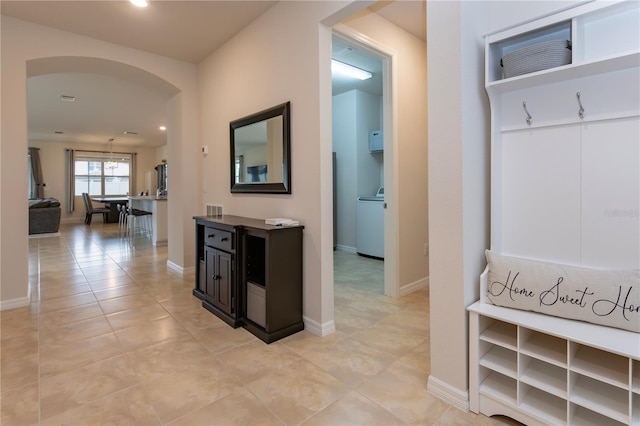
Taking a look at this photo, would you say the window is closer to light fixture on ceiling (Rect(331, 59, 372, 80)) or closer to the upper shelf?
light fixture on ceiling (Rect(331, 59, 372, 80))

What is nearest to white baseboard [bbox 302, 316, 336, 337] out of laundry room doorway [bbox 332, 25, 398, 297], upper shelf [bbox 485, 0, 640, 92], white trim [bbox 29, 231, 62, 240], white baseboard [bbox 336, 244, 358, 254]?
laundry room doorway [bbox 332, 25, 398, 297]

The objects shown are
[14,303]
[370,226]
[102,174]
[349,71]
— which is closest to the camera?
[14,303]

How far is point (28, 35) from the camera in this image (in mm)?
3045

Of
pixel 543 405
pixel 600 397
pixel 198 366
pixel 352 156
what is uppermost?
pixel 352 156

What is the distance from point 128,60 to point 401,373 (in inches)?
161

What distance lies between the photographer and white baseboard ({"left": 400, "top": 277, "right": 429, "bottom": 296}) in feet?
10.9

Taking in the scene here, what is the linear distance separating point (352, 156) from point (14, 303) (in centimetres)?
470

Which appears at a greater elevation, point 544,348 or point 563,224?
point 563,224

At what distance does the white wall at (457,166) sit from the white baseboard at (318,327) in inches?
35.8

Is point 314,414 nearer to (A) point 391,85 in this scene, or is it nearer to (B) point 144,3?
(A) point 391,85

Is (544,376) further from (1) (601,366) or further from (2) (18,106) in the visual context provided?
Result: (2) (18,106)

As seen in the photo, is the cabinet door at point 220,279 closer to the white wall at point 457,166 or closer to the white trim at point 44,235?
the white wall at point 457,166

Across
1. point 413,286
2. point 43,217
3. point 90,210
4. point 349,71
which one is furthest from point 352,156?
point 90,210

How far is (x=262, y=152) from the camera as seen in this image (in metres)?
3.00
